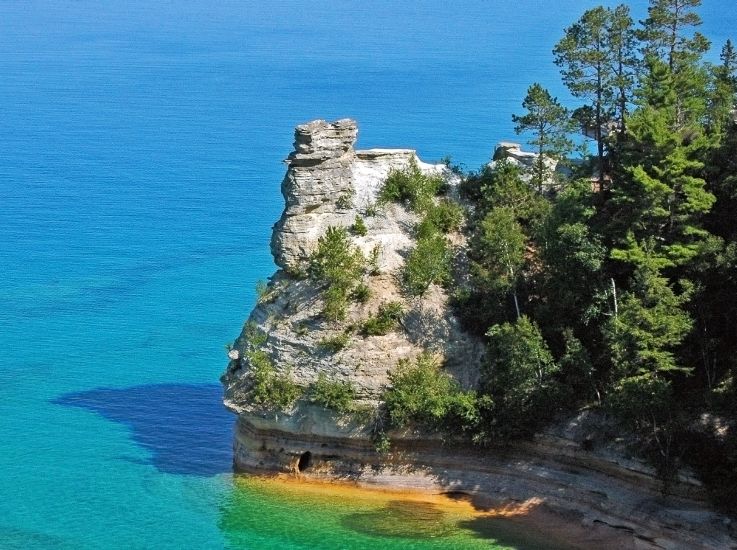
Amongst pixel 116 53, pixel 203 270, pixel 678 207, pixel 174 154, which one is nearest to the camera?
pixel 678 207

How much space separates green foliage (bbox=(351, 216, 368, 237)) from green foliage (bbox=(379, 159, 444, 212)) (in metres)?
1.67

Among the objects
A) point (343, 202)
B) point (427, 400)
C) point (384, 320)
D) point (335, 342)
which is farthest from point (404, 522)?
point (343, 202)

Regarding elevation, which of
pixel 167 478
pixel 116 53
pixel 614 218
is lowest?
pixel 167 478

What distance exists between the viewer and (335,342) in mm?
43875

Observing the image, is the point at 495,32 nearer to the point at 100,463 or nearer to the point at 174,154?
the point at 174,154

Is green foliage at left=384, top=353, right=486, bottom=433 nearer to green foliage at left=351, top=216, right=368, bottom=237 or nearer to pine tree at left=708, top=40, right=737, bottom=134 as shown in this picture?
green foliage at left=351, top=216, right=368, bottom=237

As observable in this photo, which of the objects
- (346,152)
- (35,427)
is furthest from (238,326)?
(346,152)

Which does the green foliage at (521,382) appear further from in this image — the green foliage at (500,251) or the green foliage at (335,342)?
the green foliage at (335,342)

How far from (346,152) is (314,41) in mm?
110870

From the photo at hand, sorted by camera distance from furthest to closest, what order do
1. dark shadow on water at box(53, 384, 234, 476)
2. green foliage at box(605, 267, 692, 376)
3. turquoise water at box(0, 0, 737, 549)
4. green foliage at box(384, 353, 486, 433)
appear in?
dark shadow on water at box(53, 384, 234, 476), turquoise water at box(0, 0, 737, 549), green foliage at box(384, 353, 486, 433), green foliage at box(605, 267, 692, 376)

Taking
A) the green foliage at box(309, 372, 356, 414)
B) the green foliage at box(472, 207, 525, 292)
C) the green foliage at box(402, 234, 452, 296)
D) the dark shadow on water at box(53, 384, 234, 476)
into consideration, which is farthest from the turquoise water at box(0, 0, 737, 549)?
the green foliage at box(472, 207, 525, 292)

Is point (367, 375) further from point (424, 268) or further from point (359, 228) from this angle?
point (359, 228)

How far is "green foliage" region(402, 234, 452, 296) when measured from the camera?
4475cm

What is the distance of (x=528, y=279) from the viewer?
4534cm
